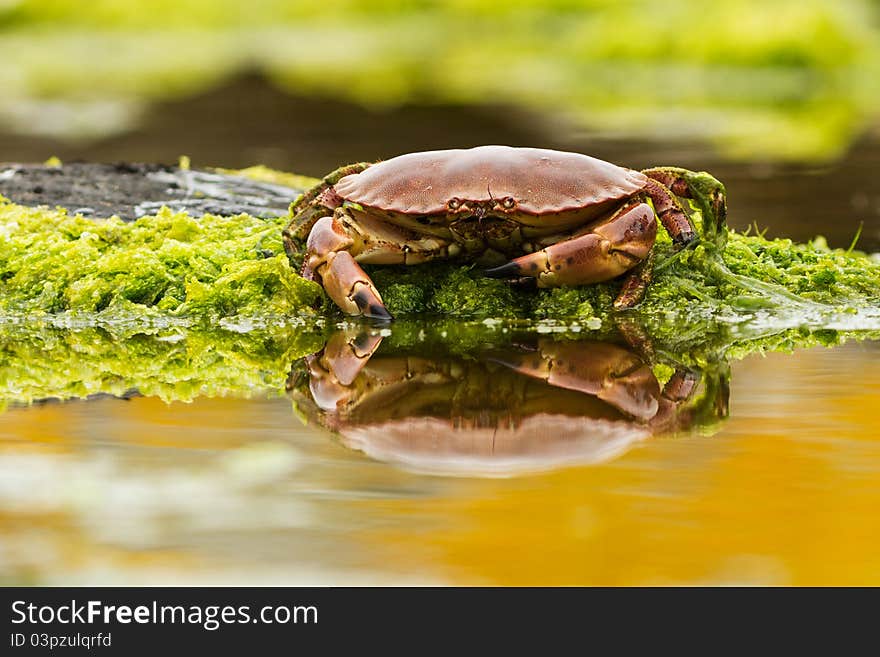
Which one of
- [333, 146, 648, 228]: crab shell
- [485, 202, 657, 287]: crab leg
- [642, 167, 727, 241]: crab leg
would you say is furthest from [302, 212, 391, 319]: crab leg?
[642, 167, 727, 241]: crab leg

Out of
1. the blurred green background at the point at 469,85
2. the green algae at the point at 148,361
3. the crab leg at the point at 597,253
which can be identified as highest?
the blurred green background at the point at 469,85

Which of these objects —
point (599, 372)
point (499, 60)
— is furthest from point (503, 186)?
point (499, 60)

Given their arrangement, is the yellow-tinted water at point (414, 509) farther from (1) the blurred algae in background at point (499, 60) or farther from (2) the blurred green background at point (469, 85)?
(1) the blurred algae in background at point (499, 60)

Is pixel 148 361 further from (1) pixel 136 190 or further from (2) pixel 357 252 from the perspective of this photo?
(1) pixel 136 190

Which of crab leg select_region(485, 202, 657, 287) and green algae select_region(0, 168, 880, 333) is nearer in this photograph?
crab leg select_region(485, 202, 657, 287)

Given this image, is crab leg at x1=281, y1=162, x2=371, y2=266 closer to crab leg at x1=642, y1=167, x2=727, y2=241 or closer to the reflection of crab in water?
the reflection of crab in water

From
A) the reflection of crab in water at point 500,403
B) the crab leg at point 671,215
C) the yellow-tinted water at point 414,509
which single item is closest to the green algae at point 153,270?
the reflection of crab in water at point 500,403
